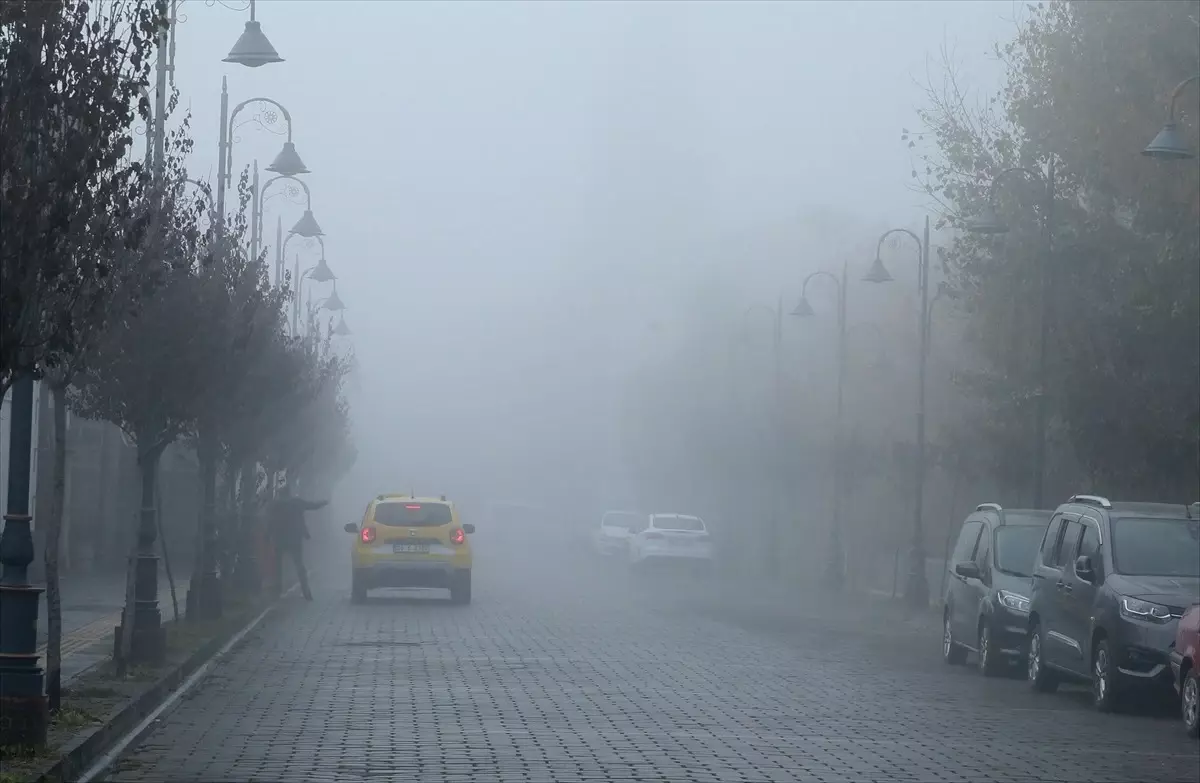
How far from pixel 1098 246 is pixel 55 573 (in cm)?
1786

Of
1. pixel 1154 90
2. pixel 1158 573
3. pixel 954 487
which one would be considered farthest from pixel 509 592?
pixel 1158 573

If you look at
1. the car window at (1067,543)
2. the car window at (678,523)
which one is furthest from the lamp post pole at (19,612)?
the car window at (678,523)

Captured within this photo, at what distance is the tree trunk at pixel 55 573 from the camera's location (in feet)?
45.8

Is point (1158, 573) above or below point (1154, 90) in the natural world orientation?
below

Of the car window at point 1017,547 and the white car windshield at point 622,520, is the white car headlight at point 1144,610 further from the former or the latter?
the white car windshield at point 622,520

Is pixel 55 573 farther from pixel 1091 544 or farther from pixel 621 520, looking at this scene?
pixel 621 520

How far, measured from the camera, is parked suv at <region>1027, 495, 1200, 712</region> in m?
16.8

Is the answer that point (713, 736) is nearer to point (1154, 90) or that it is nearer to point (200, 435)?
point (200, 435)

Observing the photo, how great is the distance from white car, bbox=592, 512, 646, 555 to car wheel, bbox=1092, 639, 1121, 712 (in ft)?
132

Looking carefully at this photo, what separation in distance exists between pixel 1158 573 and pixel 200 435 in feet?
39.7

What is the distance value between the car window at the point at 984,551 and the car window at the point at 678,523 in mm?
28148

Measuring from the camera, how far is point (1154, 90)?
25.4 meters

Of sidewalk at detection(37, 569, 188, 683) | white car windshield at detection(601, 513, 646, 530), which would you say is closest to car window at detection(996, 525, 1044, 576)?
sidewalk at detection(37, 569, 188, 683)

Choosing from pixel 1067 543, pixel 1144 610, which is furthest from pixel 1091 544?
pixel 1144 610
